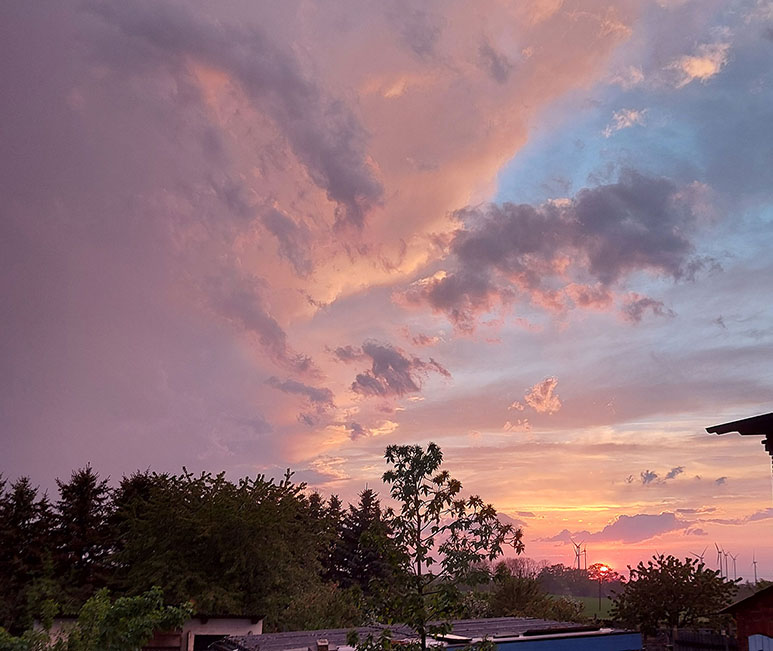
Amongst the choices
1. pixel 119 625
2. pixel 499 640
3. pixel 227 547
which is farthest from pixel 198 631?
pixel 499 640

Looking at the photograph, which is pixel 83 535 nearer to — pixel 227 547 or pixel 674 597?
pixel 227 547

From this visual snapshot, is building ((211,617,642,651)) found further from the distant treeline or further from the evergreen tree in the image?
the evergreen tree

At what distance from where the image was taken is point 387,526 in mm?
13117

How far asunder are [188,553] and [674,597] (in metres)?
27.9

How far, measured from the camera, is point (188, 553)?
43.7 meters

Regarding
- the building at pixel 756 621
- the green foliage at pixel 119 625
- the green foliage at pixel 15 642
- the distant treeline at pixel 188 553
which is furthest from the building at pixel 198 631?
the building at pixel 756 621

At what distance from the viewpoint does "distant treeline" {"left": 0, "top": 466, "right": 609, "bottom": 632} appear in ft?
133

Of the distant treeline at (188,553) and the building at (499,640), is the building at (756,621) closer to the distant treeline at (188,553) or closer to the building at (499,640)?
the building at (499,640)

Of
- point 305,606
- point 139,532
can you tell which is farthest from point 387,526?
point 139,532

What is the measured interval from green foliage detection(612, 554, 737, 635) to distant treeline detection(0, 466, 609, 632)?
634 centimetres

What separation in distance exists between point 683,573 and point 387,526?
99.7 feet

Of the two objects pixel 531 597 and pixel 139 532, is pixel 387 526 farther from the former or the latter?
pixel 139 532

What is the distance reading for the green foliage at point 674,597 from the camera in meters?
36.8

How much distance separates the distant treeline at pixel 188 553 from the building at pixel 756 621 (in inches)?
696
